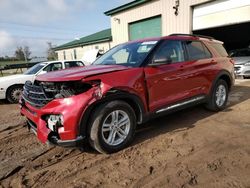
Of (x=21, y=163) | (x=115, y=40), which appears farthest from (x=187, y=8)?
(x=21, y=163)

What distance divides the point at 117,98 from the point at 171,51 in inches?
68.9

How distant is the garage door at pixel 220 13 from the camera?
38.2 ft

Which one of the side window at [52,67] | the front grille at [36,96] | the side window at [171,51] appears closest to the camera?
the front grille at [36,96]

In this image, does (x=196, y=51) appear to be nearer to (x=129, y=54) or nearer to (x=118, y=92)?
(x=129, y=54)

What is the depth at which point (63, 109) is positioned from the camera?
3.58m

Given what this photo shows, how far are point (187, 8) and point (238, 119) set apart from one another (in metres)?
9.18

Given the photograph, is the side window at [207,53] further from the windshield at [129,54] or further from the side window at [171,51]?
the windshield at [129,54]

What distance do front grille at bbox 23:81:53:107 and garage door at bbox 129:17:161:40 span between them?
1190cm

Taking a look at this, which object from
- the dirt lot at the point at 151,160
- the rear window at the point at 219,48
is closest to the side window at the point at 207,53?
the rear window at the point at 219,48

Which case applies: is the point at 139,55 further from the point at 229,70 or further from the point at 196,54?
the point at 229,70

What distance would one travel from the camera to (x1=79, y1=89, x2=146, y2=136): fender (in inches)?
144

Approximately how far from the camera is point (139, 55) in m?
4.75

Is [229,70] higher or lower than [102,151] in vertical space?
higher

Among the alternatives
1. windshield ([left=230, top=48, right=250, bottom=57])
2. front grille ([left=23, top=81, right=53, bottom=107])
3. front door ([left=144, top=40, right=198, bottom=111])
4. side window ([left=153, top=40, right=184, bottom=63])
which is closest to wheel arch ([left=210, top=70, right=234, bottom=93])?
front door ([left=144, top=40, right=198, bottom=111])
